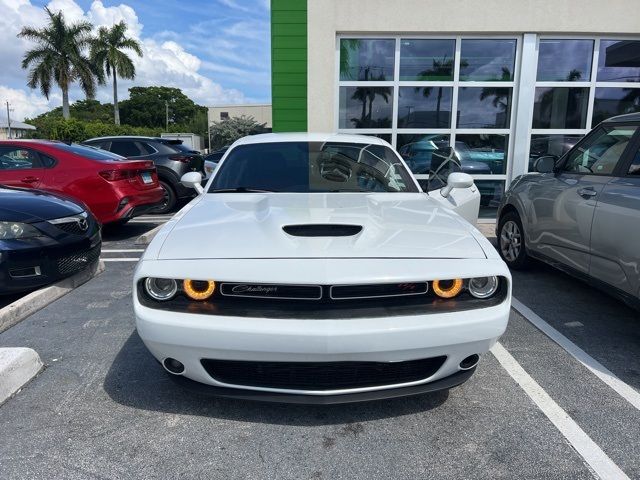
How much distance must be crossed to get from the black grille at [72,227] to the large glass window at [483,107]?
21.1 feet

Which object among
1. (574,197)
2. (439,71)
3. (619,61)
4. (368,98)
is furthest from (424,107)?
(574,197)

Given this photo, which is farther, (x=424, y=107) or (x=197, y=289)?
(x=424, y=107)

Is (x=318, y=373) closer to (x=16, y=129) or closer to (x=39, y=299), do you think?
(x=39, y=299)

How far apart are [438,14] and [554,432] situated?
285 inches

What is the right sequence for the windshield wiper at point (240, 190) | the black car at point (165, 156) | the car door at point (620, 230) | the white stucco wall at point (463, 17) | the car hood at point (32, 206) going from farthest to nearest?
the black car at point (165, 156)
the white stucco wall at point (463, 17)
the car hood at point (32, 206)
the windshield wiper at point (240, 190)
the car door at point (620, 230)

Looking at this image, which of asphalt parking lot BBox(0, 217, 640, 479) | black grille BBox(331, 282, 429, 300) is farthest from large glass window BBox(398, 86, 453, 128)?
black grille BBox(331, 282, 429, 300)

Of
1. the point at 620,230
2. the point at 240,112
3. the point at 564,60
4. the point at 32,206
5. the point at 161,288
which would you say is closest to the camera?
the point at 161,288

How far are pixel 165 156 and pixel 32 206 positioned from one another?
18.1 ft

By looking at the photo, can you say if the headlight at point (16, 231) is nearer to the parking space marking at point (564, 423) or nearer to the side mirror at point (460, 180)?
the side mirror at point (460, 180)

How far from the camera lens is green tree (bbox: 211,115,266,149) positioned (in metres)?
47.8

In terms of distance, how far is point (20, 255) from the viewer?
393 centimetres

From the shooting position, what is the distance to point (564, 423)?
2482 millimetres

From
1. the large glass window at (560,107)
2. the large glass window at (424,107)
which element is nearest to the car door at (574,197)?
the large glass window at (424,107)

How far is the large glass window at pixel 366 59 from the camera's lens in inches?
325
